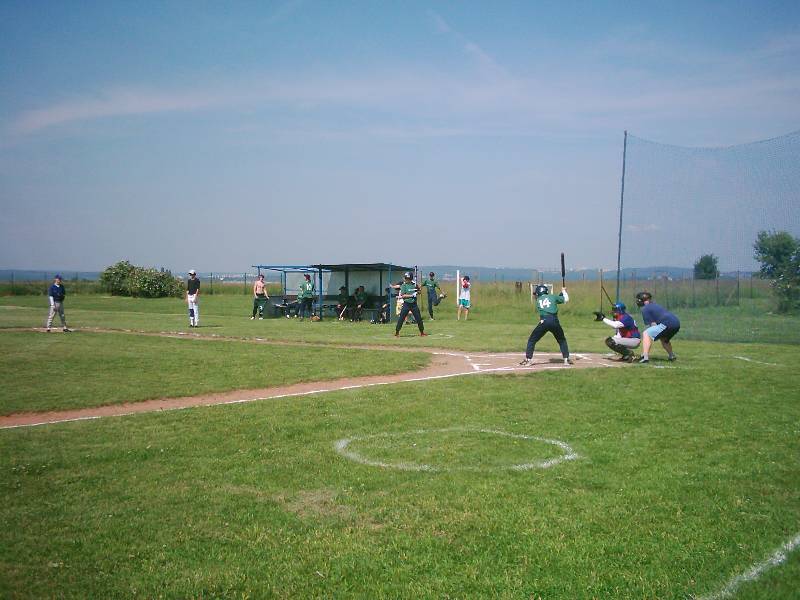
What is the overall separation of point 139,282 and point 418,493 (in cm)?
5479

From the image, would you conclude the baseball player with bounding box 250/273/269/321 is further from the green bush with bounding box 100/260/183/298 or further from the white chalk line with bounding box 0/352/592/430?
the green bush with bounding box 100/260/183/298

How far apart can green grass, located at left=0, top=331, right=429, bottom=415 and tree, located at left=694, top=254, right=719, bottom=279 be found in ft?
32.5

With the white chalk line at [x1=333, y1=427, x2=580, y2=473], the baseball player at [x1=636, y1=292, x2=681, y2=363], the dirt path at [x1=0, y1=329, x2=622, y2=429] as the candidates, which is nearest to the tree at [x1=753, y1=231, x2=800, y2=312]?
the baseball player at [x1=636, y1=292, x2=681, y2=363]

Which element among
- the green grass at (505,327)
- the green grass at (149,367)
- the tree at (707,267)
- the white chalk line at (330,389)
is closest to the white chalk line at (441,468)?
the white chalk line at (330,389)

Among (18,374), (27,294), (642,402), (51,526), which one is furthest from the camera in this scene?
(27,294)

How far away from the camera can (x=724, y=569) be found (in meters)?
4.71

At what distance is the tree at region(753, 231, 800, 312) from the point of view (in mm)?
20031

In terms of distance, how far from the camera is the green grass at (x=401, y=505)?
4633 mm

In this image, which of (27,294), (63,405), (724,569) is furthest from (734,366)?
(27,294)

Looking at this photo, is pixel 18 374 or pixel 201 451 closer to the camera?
pixel 201 451

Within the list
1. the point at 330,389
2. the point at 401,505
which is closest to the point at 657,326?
the point at 330,389

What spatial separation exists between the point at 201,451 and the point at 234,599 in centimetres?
377

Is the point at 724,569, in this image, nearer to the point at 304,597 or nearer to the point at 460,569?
the point at 460,569

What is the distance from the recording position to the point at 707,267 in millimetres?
22250
